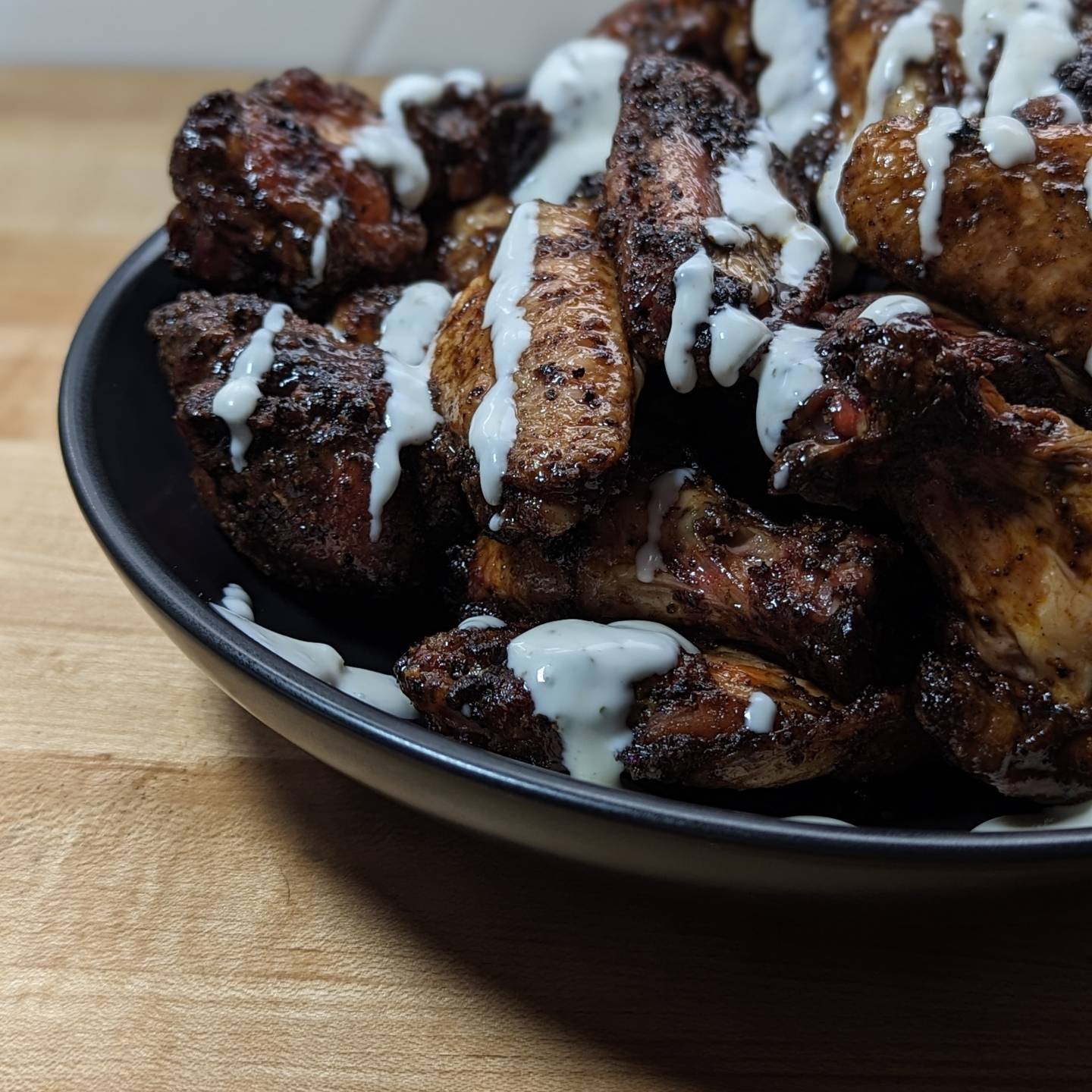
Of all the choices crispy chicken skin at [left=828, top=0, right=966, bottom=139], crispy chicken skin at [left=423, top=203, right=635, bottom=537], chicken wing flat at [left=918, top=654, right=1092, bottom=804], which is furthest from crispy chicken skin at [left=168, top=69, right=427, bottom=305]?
A: chicken wing flat at [left=918, top=654, right=1092, bottom=804]

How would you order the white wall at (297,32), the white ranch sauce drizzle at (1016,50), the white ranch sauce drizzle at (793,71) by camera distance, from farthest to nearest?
the white wall at (297,32) → the white ranch sauce drizzle at (793,71) → the white ranch sauce drizzle at (1016,50)

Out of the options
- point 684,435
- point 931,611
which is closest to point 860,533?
point 931,611

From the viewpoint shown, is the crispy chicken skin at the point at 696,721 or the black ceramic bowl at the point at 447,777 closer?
the black ceramic bowl at the point at 447,777

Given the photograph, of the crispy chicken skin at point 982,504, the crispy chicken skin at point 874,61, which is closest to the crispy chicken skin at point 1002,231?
the crispy chicken skin at point 982,504

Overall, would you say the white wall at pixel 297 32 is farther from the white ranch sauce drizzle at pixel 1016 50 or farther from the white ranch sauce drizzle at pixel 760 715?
the white ranch sauce drizzle at pixel 760 715

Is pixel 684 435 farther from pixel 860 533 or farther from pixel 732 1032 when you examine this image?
pixel 732 1032

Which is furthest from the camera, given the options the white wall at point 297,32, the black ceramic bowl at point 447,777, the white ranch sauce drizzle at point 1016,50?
the white wall at point 297,32

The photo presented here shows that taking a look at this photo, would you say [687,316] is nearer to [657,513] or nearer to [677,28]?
[657,513]

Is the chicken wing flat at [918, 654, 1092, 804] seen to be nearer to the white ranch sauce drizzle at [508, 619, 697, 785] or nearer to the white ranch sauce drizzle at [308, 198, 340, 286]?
the white ranch sauce drizzle at [508, 619, 697, 785]
